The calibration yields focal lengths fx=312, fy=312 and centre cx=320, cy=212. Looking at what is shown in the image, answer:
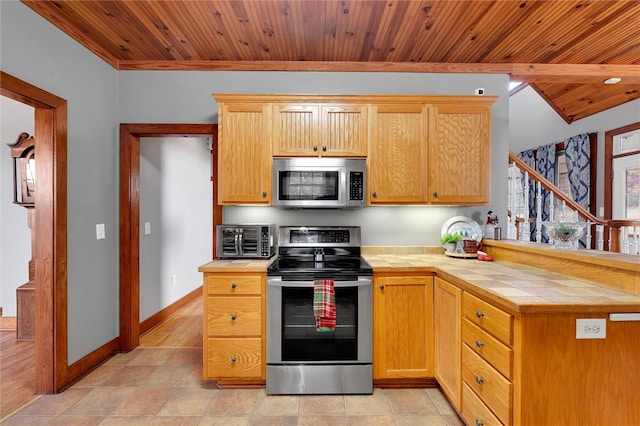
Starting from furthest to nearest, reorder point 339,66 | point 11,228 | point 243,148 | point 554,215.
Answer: point 554,215 < point 11,228 < point 339,66 < point 243,148

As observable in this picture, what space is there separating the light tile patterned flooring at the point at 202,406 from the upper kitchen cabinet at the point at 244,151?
1.47m

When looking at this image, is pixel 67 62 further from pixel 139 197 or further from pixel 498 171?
pixel 498 171

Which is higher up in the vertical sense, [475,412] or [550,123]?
[550,123]

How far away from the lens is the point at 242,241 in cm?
252

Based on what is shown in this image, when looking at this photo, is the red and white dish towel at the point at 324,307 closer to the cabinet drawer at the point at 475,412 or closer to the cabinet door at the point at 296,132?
the cabinet drawer at the point at 475,412

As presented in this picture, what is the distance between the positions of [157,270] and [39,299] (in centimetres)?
136

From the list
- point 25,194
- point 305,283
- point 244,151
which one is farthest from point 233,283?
point 25,194

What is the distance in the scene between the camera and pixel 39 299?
2.23 m

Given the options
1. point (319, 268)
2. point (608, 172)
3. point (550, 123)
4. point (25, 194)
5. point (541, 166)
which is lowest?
point (319, 268)

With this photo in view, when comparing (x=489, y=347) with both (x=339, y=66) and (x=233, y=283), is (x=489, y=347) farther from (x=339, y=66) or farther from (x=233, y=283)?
(x=339, y=66)

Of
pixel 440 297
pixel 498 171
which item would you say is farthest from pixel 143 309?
pixel 498 171

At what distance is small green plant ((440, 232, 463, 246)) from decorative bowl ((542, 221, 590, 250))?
72cm

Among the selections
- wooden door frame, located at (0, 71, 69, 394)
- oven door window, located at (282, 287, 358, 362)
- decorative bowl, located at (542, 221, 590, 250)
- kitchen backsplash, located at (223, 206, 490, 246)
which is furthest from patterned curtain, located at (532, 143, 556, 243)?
wooden door frame, located at (0, 71, 69, 394)

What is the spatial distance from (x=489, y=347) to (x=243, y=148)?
217 cm
